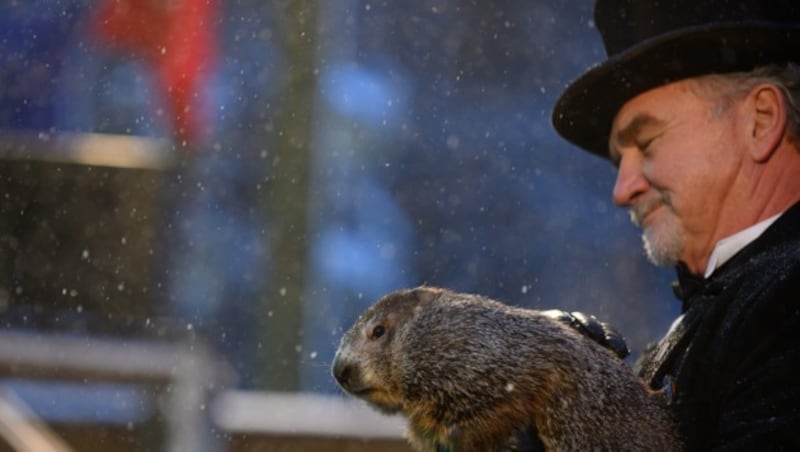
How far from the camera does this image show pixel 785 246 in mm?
2236

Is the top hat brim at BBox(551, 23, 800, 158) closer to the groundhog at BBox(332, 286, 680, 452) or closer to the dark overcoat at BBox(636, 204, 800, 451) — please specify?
the dark overcoat at BBox(636, 204, 800, 451)

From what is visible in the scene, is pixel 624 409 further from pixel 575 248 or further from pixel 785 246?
pixel 575 248

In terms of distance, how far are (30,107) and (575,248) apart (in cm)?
416

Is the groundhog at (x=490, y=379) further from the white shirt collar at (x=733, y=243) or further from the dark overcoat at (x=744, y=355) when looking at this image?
the white shirt collar at (x=733, y=243)

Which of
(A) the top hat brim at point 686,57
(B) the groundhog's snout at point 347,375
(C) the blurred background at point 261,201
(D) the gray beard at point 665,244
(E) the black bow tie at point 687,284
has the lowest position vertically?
(B) the groundhog's snout at point 347,375

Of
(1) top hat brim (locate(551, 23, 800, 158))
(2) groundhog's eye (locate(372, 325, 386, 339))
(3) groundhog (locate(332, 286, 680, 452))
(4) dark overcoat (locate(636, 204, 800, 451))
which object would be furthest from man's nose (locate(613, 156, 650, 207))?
(2) groundhog's eye (locate(372, 325, 386, 339))

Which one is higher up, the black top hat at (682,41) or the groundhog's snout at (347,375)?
the black top hat at (682,41)

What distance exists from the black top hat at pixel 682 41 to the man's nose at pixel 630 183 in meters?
0.17

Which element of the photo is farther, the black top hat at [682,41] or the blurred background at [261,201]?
the blurred background at [261,201]

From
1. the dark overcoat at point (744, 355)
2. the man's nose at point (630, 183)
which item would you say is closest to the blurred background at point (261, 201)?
the man's nose at point (630, 183)

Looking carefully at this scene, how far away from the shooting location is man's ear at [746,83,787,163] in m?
2.57

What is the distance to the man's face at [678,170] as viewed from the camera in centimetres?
257

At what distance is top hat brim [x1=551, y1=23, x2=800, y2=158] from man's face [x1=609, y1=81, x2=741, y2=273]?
46 millimetres

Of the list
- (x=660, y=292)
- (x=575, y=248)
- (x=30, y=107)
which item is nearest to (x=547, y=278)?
(x=575, y=248)
